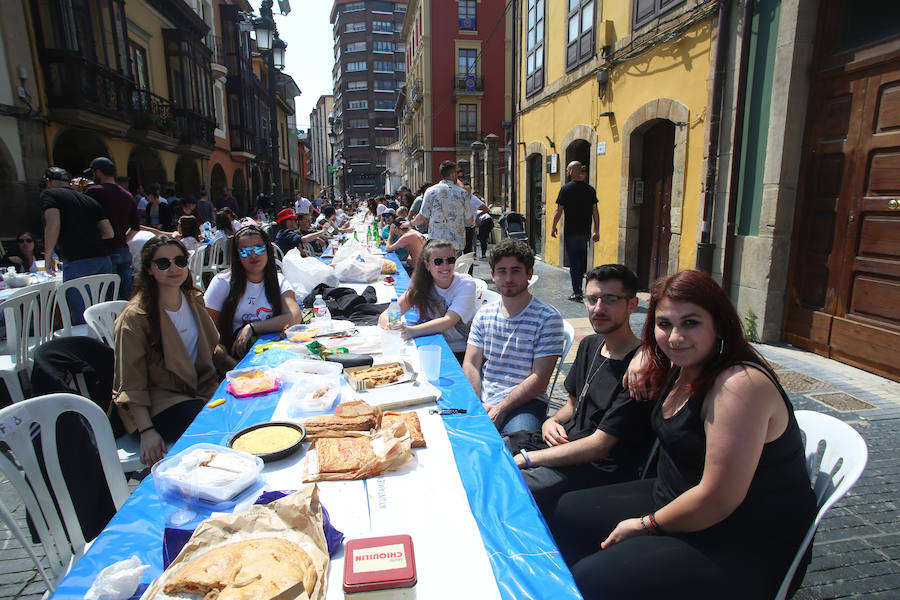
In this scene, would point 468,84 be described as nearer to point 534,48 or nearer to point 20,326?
point 534,48

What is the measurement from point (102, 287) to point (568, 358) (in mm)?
4765

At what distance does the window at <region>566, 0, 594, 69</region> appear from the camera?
9.03 meters

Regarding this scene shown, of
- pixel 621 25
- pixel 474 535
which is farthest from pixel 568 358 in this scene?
pixel 621 25

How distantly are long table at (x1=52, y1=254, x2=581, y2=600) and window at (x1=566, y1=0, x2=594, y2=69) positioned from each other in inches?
357

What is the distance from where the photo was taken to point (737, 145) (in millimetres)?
5621

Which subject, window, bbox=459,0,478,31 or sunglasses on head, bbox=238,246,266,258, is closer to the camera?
sunglasses on head, bbox=238,246,266,258

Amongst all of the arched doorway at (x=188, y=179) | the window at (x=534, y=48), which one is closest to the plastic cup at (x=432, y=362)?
the window at (x=534, y=48)

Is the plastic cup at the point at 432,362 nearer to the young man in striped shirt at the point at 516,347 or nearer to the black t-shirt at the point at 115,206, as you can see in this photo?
the young man in striped shirt at the point at 516,347

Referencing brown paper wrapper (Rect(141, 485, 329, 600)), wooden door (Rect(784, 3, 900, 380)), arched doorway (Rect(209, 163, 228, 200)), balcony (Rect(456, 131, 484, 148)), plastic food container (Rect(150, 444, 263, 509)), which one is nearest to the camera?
brown paper wrapper (Rect(141, 485, 329, 600))

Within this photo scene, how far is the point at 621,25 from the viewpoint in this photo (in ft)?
26.5

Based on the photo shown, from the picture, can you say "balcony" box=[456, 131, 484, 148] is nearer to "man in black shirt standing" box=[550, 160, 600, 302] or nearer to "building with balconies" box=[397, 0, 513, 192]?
"building with balconies" box=[397, 0, 513, 192]

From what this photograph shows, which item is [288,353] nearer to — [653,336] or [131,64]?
[653,336]

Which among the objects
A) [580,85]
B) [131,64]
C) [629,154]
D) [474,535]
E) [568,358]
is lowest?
[568,358]

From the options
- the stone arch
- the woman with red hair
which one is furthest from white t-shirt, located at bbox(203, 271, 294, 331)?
the stone arch
